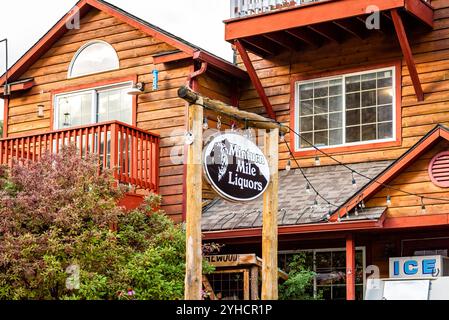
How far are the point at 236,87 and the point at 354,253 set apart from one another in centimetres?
476

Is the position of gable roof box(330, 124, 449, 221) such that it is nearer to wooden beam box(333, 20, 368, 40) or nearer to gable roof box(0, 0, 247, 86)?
wooden beam box(333, 20, 368, 40)

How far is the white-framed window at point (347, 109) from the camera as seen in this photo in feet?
51.5

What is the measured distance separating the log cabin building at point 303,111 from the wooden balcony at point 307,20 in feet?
0.08

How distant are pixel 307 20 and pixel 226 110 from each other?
573 centimetres

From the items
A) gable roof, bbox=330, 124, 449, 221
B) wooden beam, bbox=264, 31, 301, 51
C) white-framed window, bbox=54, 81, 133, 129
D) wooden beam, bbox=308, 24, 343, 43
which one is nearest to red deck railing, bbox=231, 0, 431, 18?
wooden beam, bbox=264, 31, 301, 51

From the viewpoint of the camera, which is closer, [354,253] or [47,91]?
[354,253]

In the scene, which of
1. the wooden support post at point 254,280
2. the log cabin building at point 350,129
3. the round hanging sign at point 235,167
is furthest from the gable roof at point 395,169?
the round hanging sign at point 235,167

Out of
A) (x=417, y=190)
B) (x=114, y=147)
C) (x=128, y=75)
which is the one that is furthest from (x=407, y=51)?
(x=128, y=75)

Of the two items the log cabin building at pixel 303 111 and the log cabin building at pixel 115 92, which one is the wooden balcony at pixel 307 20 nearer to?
the log cabin building at pixel 303 111

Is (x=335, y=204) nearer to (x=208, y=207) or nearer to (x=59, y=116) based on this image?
(x=208, y=207)

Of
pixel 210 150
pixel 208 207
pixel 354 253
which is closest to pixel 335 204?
pixel 354 253

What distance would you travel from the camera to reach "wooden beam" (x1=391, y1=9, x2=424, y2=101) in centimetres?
1446

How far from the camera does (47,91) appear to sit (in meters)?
18.1
